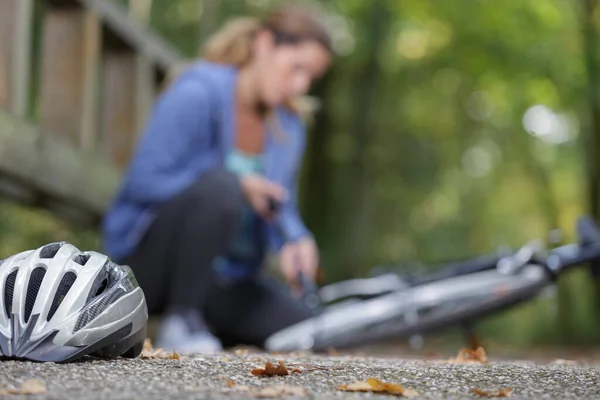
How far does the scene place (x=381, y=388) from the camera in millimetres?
2498

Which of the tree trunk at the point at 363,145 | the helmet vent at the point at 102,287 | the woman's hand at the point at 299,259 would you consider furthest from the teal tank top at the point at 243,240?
the tree trunk at the point at 363,145

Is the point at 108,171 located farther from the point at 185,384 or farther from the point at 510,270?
the point at 185,384

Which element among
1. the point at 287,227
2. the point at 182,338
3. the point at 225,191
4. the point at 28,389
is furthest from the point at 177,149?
the point at 28,389

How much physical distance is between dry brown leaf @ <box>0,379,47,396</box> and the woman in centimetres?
240

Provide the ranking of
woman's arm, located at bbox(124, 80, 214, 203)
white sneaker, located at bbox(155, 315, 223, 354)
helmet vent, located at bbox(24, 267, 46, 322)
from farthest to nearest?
woman's arm, located at bbox(124, 80, 214, 203)
white sneaker, located at bbox(155, 315, 223, 354)
helmet vent, located at bbox(24, 267, 46, 322)

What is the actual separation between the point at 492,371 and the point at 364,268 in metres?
8.36

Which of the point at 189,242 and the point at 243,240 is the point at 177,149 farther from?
the point at 243,240

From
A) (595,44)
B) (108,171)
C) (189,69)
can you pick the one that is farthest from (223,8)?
(189,69)

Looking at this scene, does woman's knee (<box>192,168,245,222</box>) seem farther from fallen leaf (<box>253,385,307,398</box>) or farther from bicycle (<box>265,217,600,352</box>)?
fallen leaf (<box>253,385,307,398</box>)

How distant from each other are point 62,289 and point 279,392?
2.97 feet

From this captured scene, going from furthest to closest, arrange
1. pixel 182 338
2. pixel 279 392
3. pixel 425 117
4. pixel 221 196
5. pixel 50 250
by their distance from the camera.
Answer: pixel 425 117 < pixel 221 196 < pixel 182 338 < pixel 50 250 < pixel 279 392

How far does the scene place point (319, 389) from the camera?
98.3 inches

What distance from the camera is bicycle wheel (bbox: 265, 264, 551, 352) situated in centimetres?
580

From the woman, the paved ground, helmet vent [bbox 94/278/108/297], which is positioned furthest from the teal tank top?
helmet vent [bbox 94/278/108/297]
